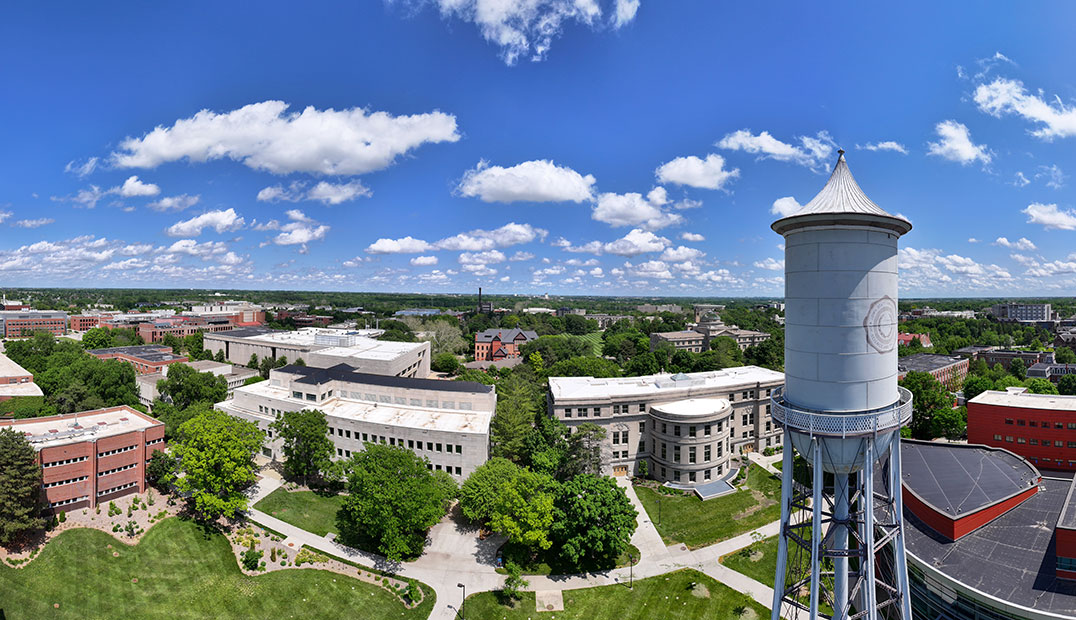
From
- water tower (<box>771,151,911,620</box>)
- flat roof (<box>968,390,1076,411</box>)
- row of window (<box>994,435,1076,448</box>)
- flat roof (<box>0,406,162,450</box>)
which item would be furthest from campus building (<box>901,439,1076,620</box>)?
flat roof (<box>0,406,162,450</box>)

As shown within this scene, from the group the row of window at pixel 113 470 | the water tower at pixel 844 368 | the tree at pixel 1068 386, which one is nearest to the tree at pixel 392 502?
the row of window at pixel 113 470

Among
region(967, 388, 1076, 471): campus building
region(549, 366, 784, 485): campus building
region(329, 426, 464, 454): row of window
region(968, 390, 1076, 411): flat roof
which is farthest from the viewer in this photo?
region(549, 366, 784, 485): campus building

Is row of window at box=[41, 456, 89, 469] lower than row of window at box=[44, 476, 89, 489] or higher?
higher

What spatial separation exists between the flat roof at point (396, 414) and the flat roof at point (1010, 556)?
3654cm

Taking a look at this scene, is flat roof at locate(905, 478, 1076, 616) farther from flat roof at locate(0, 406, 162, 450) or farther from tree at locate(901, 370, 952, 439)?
flat roof at locate(0, 406, 162, 450)

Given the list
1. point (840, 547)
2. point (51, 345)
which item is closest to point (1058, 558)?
point (840, 547)

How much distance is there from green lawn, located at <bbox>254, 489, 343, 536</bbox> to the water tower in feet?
132

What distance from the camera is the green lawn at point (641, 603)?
34938 millimetres

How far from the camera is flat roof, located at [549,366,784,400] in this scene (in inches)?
2318

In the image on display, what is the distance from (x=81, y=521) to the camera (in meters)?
43.5

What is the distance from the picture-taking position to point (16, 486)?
A: 1531 inches

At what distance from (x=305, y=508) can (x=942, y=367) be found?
341 ft

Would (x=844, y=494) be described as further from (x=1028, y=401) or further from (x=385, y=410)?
(x=1028, y=401)

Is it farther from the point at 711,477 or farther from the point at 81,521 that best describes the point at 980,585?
the point at 81,521
